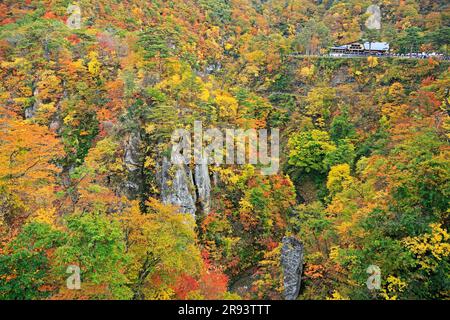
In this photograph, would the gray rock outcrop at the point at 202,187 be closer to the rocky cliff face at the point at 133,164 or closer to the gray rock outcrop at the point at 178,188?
the gray rock outcrop at the point at 178,188

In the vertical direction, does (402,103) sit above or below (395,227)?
above

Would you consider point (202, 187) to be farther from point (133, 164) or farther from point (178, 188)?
point (133, 164)

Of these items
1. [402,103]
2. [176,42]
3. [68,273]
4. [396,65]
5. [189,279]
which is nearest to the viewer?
[68,273]

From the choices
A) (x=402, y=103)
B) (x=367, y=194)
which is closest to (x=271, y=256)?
(x=367, y=194)

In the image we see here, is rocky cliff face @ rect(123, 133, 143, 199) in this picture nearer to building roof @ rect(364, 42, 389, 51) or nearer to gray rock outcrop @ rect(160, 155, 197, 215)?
gray rock outcrop @ rect(160, 155, 197, 215)

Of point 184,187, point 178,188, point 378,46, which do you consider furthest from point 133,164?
point 378,46

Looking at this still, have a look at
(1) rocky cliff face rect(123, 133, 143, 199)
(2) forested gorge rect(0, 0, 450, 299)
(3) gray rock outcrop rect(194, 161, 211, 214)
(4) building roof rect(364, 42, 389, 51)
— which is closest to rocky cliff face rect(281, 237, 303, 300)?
(2) forested gorge rect(0, 0, 450, 299)
